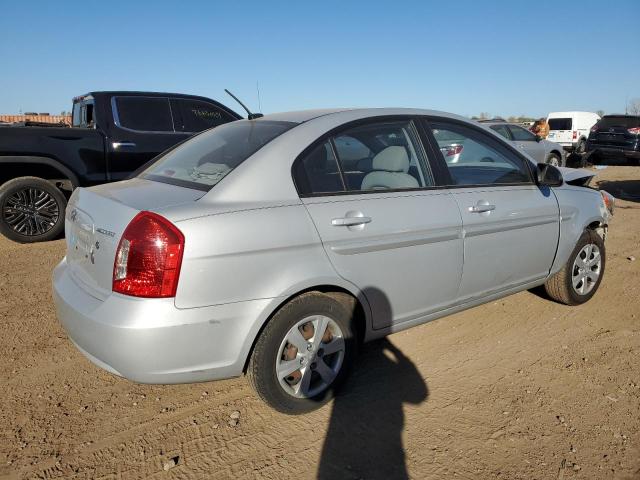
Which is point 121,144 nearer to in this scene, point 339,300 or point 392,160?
point 392,160

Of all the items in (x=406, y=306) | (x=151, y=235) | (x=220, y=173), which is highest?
(x=220, y=173)

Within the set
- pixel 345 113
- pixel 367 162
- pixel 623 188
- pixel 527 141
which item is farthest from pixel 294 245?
pixel 527 141

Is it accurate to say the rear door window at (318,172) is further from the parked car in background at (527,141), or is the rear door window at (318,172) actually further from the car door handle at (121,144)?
the parked car in background at (527,141)

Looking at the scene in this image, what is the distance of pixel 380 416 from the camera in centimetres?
274

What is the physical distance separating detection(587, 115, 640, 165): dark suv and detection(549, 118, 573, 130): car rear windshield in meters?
4.52

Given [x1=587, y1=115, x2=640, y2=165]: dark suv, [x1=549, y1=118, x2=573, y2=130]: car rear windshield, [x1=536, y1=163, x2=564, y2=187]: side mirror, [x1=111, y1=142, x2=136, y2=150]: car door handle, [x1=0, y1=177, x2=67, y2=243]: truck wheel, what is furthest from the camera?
→ [x1=549, y1=118, x2=573, y2=130]: car rear windshield

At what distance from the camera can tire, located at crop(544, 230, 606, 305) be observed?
13.4 feet

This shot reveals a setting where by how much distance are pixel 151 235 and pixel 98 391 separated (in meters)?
1.32

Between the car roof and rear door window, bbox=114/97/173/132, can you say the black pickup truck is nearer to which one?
rear door window, bbox=114/97/173/132

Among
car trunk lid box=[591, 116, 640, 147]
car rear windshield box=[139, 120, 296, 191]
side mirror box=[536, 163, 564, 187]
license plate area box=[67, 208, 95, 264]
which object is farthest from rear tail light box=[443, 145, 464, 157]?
car trunk lid box=[591, 116, 640, 147]

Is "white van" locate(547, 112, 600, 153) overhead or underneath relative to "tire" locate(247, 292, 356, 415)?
overhead

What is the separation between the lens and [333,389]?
2814mm

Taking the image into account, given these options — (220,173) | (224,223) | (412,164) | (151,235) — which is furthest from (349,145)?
(151,235)

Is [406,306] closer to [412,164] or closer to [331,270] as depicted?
[331,270]
